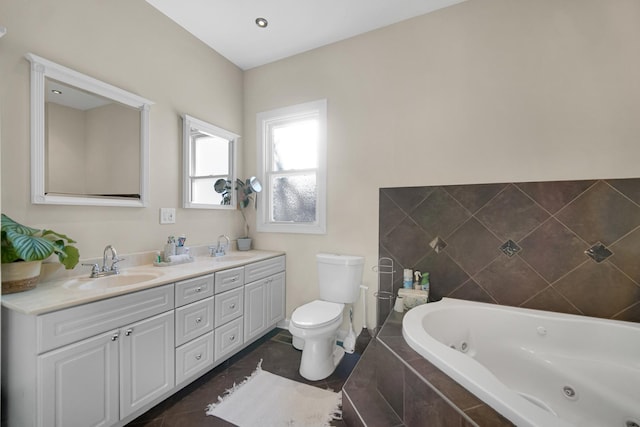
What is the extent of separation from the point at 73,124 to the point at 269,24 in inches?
64.8

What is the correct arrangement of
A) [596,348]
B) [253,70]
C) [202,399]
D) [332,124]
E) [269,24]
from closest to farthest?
[596,348] → [202,399] → [269,24] → [332,124] → [253,70]

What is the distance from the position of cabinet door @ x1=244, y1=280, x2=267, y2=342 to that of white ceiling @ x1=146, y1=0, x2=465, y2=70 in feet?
7.35

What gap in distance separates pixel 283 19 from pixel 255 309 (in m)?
2.48

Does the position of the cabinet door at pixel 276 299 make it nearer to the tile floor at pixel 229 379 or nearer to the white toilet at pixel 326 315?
the tile floor at pixel 229 379

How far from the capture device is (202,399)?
165 centimetres

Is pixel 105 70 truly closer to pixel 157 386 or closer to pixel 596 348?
pixel 157 386

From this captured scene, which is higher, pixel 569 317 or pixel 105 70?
Result: pixel 105 70

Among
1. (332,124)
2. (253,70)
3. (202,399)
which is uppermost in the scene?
(253,70)

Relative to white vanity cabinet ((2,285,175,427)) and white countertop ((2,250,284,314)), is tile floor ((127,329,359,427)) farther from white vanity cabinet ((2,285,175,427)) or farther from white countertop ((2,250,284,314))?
white countertop ((2,250,284,314))

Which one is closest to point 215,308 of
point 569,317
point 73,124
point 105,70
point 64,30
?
point 73,124

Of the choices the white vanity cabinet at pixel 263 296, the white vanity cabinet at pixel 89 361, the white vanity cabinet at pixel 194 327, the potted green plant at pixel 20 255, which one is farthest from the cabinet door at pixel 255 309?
the potted green plant at pixel 20 255


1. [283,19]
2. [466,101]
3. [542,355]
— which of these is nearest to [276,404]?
[542,355]

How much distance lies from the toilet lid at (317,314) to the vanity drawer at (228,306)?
1.57 ft

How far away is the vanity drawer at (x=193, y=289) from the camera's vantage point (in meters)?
1.62
